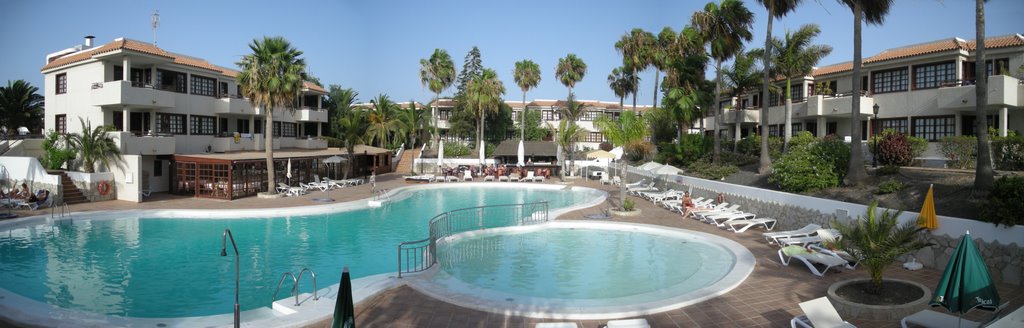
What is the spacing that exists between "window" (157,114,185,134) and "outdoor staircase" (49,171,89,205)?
6.19m

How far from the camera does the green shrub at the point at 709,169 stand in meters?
25.3

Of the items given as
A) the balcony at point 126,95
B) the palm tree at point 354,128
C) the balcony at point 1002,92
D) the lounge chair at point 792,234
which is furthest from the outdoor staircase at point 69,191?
the balcony at point 1002,92

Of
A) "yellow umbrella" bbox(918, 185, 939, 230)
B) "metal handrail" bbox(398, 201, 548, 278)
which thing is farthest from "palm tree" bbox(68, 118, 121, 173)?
"yellow umbrella" bbox(918, 185, 939, 230)

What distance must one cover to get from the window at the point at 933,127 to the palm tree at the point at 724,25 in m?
9.16

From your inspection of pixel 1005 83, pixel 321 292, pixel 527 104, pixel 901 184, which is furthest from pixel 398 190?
pixel 527 104

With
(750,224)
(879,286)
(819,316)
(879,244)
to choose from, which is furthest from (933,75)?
(819,316)

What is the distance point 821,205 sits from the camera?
15352 millimetres

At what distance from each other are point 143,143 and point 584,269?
2355 centimetres

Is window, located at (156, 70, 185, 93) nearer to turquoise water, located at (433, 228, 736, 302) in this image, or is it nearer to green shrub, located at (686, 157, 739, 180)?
turquoise water, located at (433, 228, 736, 302)

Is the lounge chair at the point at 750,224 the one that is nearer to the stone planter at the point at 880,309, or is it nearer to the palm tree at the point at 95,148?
the stone planter at the point at 880,309

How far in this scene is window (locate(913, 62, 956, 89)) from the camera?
25658 mm

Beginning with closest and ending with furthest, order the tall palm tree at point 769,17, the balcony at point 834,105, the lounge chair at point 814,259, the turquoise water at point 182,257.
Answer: the turquoise water at point 182,257
the lounge chair at point 814,259
the tall palm tree at point 769,17
the balcony at point 834,105

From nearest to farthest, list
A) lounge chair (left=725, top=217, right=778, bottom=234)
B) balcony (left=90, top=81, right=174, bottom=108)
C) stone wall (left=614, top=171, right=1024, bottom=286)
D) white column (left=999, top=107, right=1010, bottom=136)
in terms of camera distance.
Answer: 1. stone wall (left=614, top=171, right=1024, bottom=286)
2. lounge chair (left=725, top=217, right=778, bottom=234)
3. white column (left=999, top=107, right=1010, bottom=136)
4. balcony (left=90, top=81, right=174, bottom=108)

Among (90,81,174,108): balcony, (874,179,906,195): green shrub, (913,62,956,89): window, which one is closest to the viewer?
(874,179,906,195): green shrub
